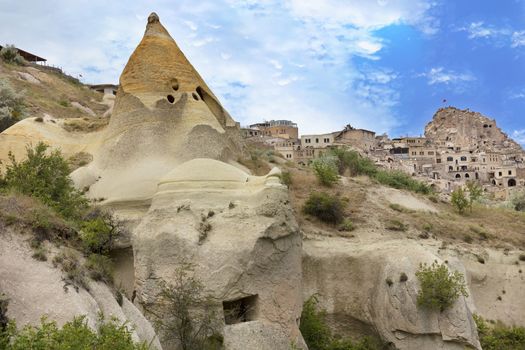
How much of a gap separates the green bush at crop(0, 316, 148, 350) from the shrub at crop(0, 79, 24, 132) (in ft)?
97.9

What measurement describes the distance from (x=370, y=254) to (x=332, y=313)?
2.78 metres

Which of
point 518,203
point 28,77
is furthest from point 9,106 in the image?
point 518,203

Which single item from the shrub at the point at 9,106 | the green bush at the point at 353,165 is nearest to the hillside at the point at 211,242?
the shrub at the point at 9,106

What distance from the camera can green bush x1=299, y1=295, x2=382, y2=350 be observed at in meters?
22.8

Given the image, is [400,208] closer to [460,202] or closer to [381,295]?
[460,202]

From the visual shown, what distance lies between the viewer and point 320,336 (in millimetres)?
23047

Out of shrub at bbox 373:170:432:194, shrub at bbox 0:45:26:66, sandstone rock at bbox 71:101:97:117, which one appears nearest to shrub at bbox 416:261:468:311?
shrub at bbox 373:170:432:194

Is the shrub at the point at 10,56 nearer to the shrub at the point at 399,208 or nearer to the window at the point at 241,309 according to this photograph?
the shrub at the point at 399,208

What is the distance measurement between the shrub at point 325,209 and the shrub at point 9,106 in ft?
61.0

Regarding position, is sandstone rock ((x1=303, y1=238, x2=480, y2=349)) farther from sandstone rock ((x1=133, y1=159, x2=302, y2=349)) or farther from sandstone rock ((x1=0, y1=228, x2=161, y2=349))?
sandstone rock ((x1=0, y1=228, x2=161, y2=349))

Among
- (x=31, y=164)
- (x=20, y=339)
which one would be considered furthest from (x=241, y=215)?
(x=20, y=339)

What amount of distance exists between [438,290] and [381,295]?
2.40 meters

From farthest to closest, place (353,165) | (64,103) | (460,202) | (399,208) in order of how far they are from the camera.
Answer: (353,165), (64,103), (460,202), (399,208)

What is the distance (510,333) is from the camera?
2625 centimetres
